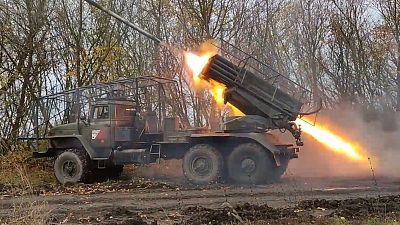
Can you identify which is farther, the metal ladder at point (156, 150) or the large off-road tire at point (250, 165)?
the metal ladder at point (156, 150)

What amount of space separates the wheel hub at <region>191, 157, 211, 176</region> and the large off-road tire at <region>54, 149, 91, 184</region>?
155 inches

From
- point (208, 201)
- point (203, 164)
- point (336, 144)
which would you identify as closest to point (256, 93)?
point (203, 164)

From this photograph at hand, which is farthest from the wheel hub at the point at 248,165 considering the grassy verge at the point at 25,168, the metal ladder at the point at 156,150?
the grassy verge at the point at 25,168

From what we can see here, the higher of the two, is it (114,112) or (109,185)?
(114,112)

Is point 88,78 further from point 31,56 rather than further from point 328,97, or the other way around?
point 328,97

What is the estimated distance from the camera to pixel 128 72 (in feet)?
107

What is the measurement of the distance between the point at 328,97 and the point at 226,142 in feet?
59.6

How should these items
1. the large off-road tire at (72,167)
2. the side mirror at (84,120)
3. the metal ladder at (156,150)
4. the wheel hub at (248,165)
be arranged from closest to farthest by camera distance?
the wheel hub at (248,165) → the metal ladder at (156,150) → the large off-road tire at (72,167) → the side mirror at (84,120)

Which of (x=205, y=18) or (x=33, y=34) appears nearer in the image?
(x=33, y=34)

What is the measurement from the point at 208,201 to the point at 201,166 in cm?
432

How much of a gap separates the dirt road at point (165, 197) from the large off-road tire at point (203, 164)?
1.81 feet

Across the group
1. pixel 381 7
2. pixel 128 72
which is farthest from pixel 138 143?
pixel 381 7

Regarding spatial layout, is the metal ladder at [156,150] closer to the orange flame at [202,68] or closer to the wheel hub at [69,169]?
the orange flame at [202,68]

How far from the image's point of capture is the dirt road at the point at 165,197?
11.9 m
